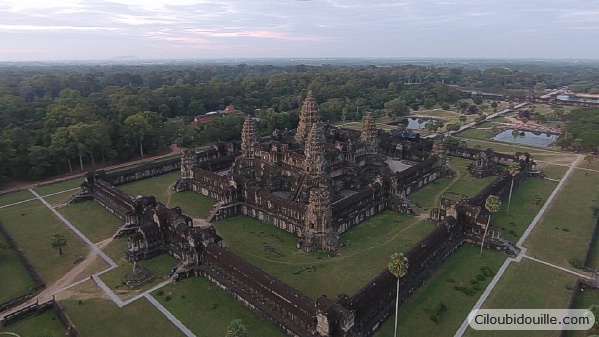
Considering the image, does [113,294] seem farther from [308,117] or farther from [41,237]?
[308,117]

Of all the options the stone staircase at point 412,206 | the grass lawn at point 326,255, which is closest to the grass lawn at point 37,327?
the grass lawn at point 326,255

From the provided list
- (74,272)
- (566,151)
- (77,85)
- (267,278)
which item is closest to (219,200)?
(74,272)

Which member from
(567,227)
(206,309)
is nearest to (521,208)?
(567,227)

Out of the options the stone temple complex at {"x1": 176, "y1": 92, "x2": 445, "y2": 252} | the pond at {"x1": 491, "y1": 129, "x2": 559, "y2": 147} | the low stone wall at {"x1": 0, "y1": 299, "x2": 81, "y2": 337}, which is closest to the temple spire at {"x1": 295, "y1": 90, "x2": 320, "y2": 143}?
the stone temple complex at {"x1": 176, "y1": 92, "x2": 445, "y2": 252}

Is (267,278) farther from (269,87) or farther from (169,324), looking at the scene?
(269,87)

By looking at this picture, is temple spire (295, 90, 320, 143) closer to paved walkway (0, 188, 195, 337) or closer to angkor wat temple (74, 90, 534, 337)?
angkor wat temple (74, 90, 534, 337)

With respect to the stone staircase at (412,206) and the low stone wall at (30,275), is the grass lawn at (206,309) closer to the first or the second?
the low stone wall at (30,275)
